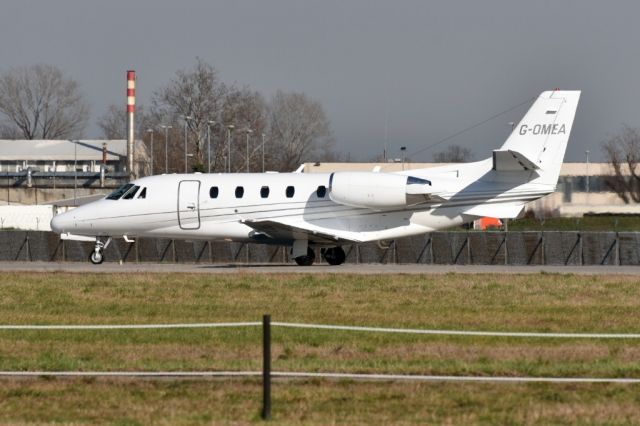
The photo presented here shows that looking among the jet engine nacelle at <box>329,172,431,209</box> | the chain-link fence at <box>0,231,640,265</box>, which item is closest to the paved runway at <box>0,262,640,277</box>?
the jet engine nacelle at <box>329,172,431,209</box>

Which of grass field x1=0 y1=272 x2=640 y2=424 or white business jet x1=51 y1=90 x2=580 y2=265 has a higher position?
white business jet x1=51 y1=90 x2=580 y2=265

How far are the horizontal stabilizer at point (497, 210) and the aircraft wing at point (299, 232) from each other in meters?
3.66

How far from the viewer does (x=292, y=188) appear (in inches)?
1485

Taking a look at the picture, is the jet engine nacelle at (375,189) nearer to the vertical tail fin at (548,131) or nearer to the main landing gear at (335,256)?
the vertical tail fin at (548,131)

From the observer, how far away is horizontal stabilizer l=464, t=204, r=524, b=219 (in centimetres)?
3625

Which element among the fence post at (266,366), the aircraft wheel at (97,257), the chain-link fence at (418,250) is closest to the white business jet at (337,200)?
the aircraft wheel at (97,257)

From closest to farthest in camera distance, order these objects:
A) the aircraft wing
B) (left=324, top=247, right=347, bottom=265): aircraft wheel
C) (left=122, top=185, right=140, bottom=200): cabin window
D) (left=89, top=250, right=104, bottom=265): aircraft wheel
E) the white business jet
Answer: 1. the white business jet
2. the aircraft wing
3. (left=122, top=185, right=140, bottom=200): cabin window
4. (left=324, top=247, right=347, bottom=265): aircraft wheel
5. (left=89, top=250, right=104, bottom=265): aircraft wheel

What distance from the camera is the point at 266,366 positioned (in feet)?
42.1

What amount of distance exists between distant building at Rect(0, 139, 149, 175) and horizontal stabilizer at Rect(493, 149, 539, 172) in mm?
95902

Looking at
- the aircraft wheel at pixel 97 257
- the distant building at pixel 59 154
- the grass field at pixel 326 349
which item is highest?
the distant building at pixel 59 154

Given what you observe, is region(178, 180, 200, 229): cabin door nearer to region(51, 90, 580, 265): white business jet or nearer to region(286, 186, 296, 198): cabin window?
region(51, 90, 580, 265): white business jet

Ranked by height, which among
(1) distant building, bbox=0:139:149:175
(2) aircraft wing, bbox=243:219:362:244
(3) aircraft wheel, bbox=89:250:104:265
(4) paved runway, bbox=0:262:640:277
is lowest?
(4) paved runway, bbox=0:262:640:277

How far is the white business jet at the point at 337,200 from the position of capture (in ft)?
119

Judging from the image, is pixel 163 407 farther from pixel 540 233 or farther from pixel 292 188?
pixel 540 233
